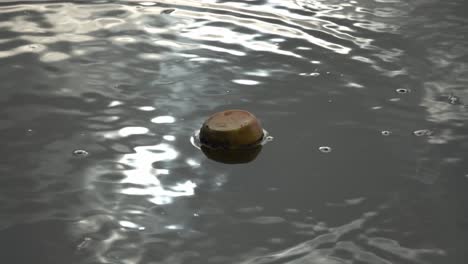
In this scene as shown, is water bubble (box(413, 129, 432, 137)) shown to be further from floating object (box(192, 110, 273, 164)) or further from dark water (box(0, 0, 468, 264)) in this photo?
floating object (box(192, 110, 273, 164))

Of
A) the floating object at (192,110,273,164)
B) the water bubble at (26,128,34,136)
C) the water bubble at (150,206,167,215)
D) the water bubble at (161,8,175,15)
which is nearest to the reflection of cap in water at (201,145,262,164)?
the floating object at (192,110,273,164)

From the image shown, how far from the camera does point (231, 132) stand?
1222 millimetres

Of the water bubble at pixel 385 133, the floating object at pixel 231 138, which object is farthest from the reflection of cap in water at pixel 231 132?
the water bubble at pixel 385 133

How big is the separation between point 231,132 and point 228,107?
0.41 feet

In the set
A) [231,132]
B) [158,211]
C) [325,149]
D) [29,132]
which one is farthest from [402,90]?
[29,132]

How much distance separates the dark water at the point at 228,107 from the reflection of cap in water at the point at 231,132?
0.04 m

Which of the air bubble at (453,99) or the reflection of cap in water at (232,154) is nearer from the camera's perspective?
the reflection of cap in water at (232,154)

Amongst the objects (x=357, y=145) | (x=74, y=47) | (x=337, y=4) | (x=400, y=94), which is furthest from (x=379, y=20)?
(x=74, y=47)

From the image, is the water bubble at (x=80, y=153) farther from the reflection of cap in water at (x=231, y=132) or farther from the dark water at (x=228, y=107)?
the reflection of cap in water at (x=231, y=132)

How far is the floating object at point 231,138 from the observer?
4.00 feet

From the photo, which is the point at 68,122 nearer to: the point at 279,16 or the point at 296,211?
the point at 296,211

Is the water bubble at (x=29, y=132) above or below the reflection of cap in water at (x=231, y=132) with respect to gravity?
below

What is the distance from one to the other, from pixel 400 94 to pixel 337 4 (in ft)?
1.54

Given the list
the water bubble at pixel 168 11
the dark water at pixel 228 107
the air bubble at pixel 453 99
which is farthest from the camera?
the water bubble at pixel 168 11
